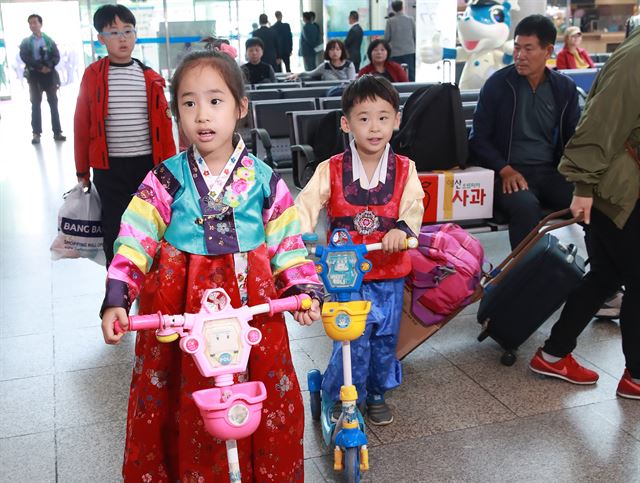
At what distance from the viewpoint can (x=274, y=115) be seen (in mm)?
7590

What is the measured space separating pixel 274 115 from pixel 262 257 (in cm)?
565

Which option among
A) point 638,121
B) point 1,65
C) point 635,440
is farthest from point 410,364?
point 1,65

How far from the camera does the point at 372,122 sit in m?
2.82

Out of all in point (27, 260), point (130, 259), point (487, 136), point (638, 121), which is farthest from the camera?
point (27, 260)

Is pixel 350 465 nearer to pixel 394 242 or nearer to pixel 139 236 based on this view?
pixel 394 242

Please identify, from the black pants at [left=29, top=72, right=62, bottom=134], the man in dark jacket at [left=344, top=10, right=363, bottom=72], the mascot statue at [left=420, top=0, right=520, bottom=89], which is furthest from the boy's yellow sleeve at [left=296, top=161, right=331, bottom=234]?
the man in dark jacket at [left=344, top=10, right=363, bottom=72]

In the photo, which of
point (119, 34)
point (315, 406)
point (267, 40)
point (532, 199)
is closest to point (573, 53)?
point (267, 40)

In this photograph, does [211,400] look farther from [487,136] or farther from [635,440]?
[487,136]

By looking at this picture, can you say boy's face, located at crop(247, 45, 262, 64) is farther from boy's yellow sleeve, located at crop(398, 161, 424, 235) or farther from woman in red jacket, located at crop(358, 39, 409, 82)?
boy's yellow sleeve, located at crop(398, 161, 424, 235)

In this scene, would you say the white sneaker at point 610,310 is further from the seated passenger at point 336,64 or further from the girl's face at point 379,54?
the seated passenger at point 336,64

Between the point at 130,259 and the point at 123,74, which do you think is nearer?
the point at 130,259

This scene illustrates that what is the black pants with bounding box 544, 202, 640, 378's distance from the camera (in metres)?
3.09

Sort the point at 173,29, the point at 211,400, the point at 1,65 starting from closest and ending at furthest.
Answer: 1. the point at 211,400
2. the point at 173,29
3. the point at 1,65

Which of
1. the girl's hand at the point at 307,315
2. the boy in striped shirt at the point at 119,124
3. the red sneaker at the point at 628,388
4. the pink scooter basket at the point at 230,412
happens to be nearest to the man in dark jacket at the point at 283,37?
the boy in striped shirt at the point at 119,124
